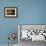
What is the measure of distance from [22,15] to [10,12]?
17.4 inches

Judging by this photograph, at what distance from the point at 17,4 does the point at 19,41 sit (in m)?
1.32

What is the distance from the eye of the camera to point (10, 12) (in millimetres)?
4918

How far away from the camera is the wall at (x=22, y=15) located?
4.91m

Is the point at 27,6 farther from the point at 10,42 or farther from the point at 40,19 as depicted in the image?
the point at 10,42

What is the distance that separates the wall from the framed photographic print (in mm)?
109

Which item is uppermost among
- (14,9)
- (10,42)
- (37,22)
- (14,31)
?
(14,9)

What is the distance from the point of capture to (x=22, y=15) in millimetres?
4926

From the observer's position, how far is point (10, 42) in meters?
4.76

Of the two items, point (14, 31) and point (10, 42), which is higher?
point (14, 31)

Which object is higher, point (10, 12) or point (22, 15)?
point (10, 12)

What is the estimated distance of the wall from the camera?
491 cm

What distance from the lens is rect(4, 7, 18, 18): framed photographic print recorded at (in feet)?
16.1

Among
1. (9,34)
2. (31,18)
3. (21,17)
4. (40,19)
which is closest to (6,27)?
(9,34)

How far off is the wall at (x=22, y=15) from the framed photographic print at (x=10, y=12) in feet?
0.36
